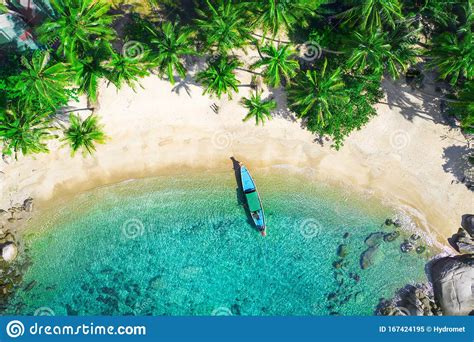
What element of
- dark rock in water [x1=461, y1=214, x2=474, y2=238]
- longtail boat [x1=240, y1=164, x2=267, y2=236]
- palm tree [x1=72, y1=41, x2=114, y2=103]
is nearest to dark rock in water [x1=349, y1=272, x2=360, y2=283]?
longtail boat [x1=240, y1=164, x2=267, y2=236]

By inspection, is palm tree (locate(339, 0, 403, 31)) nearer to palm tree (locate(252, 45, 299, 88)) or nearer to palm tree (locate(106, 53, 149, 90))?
palm tree (locate(252, 45, 299, 88))

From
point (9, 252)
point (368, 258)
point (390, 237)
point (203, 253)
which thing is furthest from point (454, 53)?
point (9, 252)

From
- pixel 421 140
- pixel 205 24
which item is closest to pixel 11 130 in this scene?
pixel 205 24

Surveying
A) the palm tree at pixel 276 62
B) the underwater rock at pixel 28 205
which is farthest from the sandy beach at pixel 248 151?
the palm tree at pixel 276 62

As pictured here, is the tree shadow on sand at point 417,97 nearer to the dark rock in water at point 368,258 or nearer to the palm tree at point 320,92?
the palm tree at point 320,92

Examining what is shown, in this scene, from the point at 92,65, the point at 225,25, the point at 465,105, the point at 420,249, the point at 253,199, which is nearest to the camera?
the point at 225,25

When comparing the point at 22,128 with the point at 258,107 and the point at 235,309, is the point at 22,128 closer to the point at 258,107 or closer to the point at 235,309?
the point at 258,107

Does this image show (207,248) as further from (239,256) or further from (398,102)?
(398,102)
